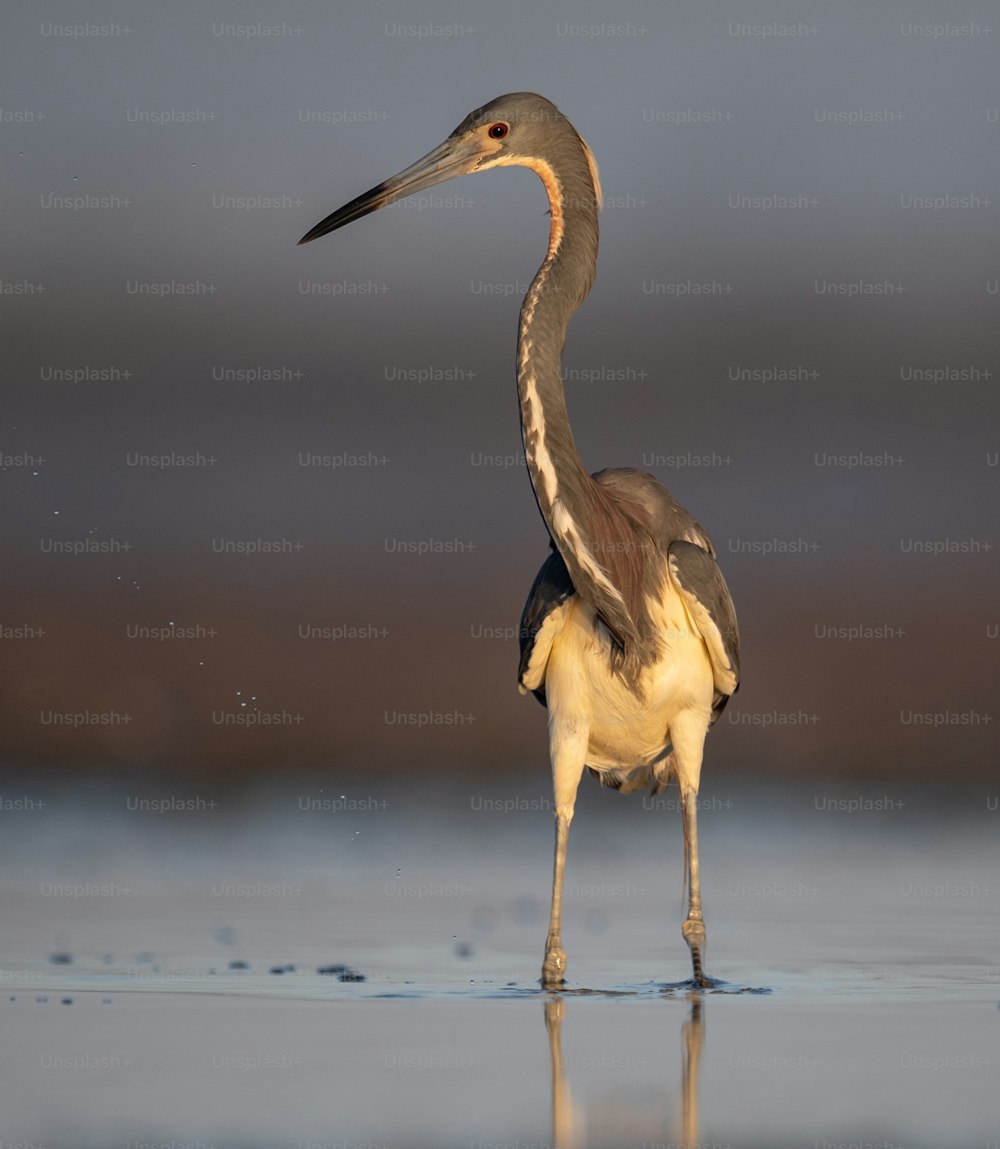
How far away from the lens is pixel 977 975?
959 cm

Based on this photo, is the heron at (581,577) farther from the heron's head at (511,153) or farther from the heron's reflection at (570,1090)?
the heron's reflection at (570,1090)

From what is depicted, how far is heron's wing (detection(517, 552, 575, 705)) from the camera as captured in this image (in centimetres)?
1048

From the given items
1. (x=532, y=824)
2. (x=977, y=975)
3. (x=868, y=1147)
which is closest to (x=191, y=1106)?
(x=868, y=1147)

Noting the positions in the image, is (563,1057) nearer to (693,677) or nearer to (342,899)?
(693,677)

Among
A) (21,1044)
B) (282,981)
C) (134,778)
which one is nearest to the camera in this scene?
(21,1044)

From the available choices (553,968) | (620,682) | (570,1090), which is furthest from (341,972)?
(570,1090)

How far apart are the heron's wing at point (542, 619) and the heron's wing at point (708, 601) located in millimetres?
571

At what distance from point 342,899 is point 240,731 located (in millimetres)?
8510

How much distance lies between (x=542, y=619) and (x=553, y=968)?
5.83 ft

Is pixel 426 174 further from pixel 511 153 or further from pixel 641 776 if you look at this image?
pixel 641 776

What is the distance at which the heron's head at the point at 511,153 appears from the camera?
10.2 m

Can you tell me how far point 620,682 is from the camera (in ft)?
33.8

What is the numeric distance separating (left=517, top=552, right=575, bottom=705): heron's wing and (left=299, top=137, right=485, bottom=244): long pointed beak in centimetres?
197

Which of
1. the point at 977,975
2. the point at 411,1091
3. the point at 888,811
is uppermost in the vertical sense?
the point at 411,1091
